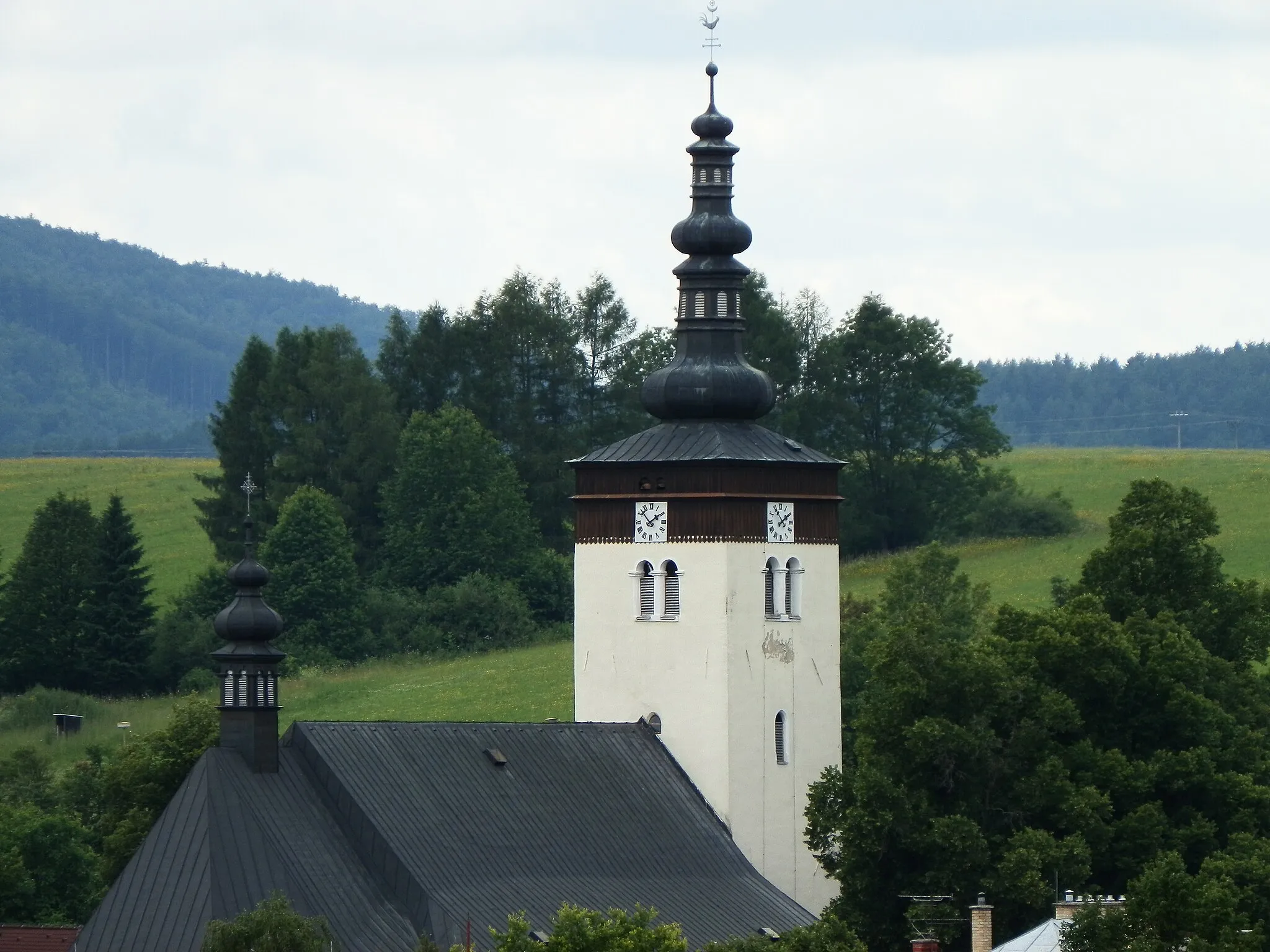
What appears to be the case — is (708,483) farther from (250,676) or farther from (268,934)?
(268,934)

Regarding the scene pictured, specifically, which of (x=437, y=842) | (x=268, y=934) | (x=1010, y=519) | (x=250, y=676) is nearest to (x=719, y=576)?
(x=437, y=842)

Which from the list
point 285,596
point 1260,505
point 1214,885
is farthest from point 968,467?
point 1214,885

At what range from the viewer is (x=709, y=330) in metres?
54.9

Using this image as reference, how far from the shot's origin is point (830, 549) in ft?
181

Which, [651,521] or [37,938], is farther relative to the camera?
[651,521]

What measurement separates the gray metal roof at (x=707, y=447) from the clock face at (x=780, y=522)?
0.79m

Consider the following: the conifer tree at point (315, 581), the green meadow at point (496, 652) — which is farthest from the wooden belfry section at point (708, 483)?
the conifer tree at point (315, 581)

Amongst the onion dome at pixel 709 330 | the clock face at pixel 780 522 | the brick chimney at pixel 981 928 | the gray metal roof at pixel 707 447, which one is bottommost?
the brick chimney at pixel 981 928

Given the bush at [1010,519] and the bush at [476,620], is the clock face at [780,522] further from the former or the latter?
the bush at [1010,519]

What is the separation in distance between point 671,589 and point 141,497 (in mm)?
70974

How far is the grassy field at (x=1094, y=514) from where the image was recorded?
89000 millimetres

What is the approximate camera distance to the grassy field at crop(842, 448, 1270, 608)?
89.0 meters

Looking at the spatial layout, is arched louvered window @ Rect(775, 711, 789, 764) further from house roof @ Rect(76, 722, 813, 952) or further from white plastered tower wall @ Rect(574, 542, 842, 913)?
house roof @ Rect(76, 722, 813, 952)

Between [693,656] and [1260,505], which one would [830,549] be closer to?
[693,656]
